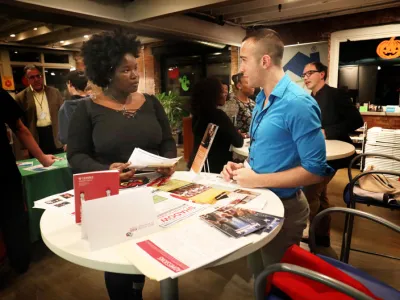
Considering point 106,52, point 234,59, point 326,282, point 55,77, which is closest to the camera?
point 326,282

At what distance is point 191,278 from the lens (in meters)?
2.17

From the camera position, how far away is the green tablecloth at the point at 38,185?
2488 millimetres

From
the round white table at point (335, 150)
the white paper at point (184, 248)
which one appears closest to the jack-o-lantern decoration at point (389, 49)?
the round white table at point (335, 150)

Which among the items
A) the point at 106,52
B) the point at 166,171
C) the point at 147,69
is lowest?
the point at 166,171

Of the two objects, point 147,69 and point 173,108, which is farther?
point 147,69

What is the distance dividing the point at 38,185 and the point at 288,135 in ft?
7.37

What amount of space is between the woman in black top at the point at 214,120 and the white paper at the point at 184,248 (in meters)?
1.49

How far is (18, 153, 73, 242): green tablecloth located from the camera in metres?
2.49

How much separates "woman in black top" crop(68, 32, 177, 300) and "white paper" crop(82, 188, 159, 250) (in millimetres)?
418

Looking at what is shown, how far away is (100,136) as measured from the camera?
1.44m

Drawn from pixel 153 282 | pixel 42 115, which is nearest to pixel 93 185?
pixel 153 282

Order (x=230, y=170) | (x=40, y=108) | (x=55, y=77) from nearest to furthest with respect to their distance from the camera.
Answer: (x=230, y=170) < (x=40, y=108) < (x=55, y=77)

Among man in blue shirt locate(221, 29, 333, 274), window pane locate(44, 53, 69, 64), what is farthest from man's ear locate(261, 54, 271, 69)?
window pane locate(44, 53, 69, 64)

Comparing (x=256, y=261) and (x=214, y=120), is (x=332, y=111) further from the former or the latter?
(x=256, y=261)
